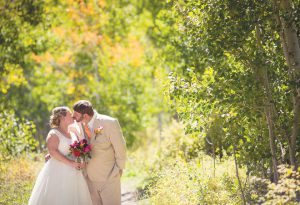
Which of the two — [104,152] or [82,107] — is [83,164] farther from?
[82,107]

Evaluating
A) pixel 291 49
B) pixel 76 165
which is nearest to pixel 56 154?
pixel 76 165

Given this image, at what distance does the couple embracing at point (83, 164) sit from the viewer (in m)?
7.93

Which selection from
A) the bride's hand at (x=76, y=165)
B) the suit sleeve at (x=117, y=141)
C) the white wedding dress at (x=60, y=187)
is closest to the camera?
the suit sleeve at (x=117, y=141)

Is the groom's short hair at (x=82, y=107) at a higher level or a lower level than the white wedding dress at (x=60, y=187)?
higher

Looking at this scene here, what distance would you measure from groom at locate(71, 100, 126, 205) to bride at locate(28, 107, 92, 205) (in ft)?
1.30

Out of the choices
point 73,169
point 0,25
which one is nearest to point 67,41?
point 0,25

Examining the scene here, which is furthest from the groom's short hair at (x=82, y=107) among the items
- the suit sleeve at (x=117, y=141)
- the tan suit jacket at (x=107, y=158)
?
the suit sleeve at (x=117, y=141)

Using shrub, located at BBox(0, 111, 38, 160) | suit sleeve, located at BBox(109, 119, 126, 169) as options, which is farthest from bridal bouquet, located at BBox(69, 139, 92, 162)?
shrub, located at BBox(0, 111, 38, 160)

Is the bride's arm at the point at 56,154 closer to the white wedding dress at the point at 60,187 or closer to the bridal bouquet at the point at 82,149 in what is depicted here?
the white wedding dress at the point at 60,187

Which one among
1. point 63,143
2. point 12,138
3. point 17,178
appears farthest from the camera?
point 12,138

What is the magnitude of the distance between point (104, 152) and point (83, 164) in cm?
64

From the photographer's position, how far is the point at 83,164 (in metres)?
8.52

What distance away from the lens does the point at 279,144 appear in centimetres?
878

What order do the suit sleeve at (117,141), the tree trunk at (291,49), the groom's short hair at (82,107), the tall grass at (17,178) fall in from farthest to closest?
1. the tall grass at (17,178)
2. the suit sleeve at (117,141)
3. the groom's short hair at (82,107)
4. the tree trunk at (291,49)
